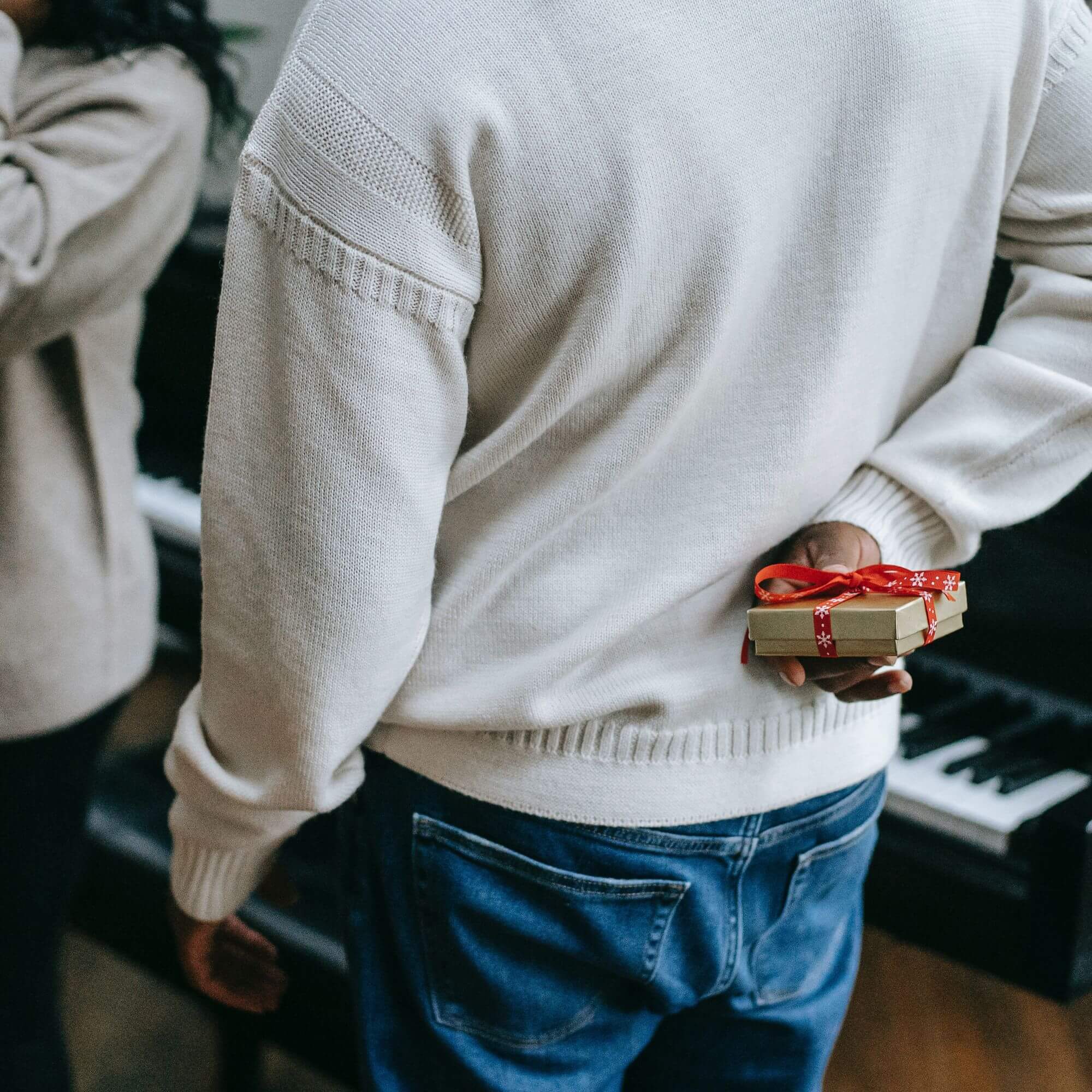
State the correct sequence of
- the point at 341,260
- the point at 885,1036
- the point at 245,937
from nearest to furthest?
the point at 341,260 → the point at 245,937 → the point at 885,1036

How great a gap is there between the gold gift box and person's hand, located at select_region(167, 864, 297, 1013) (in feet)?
1.51

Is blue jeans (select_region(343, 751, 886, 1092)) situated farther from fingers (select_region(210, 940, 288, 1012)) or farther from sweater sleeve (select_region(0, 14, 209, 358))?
sweater sleeve (select_region(0, 14, 209, 358))

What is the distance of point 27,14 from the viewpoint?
3.20ft

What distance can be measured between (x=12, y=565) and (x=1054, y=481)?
0.92 metres

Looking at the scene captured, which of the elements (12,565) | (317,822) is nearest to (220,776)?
(12,565)

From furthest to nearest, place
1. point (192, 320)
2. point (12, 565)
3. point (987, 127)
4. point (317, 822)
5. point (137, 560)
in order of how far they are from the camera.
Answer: point (192, 320), point (317, 822), point (137, 560), point (12, 565), point (987, 127)

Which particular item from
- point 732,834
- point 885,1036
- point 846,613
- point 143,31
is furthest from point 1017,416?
point 885,1036

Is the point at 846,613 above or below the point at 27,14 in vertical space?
below

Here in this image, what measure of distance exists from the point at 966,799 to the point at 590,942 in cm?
59

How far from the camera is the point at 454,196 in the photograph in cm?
53

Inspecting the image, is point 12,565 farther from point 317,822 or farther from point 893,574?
point 893,574

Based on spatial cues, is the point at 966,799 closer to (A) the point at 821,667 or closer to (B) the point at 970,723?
(B) the point at 970,723

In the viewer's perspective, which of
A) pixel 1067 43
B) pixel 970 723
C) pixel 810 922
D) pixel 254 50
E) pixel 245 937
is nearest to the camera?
pixel 1067 43

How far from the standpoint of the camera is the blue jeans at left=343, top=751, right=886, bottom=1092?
698 mm
